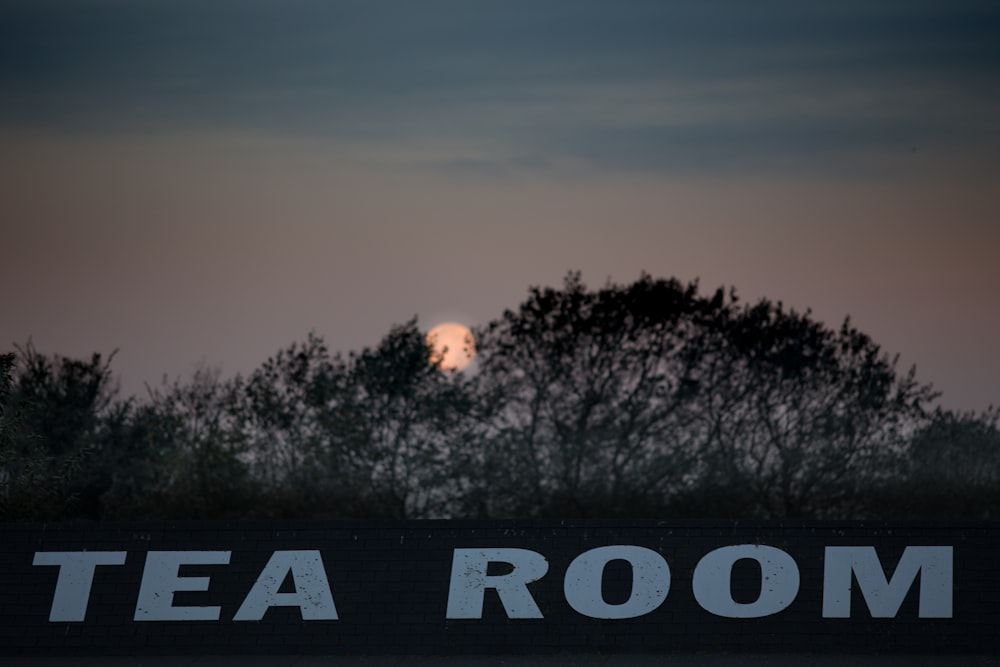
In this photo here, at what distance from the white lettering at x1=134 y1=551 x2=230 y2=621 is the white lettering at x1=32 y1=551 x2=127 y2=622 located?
0.51 m

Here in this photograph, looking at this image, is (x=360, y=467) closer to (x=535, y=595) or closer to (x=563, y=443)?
(x=563, y=443)

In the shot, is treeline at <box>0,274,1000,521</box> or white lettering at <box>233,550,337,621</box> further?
treeline at <box>0,274,1000,521</box>

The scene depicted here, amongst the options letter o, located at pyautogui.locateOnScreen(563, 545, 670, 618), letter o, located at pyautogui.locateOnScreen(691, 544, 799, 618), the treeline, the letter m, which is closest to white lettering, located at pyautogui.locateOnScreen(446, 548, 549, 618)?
letter o, located at pyautogui.locateOnScreen(563, 545, 670, 618)

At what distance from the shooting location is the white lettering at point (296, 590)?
17.6m

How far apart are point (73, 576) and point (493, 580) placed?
6031 mm

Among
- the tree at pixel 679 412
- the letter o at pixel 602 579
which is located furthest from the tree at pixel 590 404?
the letter o at pixel 602 579

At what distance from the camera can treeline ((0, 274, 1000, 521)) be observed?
34.7 meters

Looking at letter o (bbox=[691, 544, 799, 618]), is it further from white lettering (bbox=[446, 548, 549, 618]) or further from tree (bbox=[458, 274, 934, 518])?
tree (bbox=[458, 274, 934, 518])

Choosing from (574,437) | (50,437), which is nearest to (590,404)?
(574,437)

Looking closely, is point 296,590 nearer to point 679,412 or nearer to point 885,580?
point 885,580

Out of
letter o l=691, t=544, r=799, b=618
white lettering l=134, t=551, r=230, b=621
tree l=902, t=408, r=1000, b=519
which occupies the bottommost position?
white lettering l=134, t=551, r=230, b=621

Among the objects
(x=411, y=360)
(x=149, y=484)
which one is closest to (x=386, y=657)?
(x=411, y=360)

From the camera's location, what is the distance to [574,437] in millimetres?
36469

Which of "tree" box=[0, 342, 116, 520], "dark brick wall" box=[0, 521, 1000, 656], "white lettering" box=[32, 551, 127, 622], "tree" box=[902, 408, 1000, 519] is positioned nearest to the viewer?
"dark brick wall" box=[0, 521, 1000, 656]
